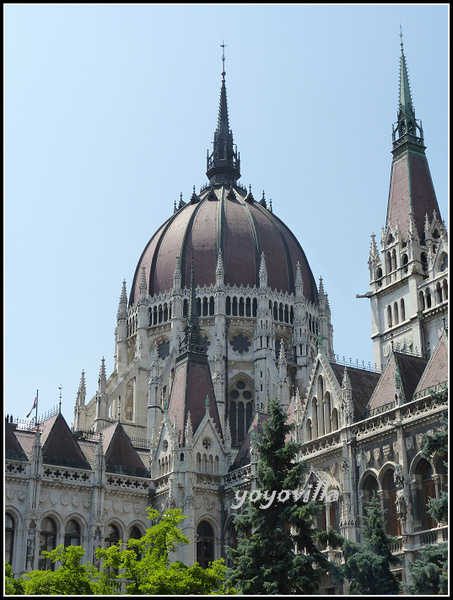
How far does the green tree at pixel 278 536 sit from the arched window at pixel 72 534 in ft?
55.9

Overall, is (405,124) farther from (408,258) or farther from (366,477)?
(366,477)

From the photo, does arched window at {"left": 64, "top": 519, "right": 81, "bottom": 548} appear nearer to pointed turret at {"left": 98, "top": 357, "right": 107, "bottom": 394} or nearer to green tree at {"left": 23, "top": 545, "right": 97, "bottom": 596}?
green tree at {"left": 23, "top": 545, "right": 97, "bottom": 596}

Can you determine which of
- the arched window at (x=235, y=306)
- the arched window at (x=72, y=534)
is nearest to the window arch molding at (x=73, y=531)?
the arched window at (x=72, y=534)

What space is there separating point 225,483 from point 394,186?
823 inches

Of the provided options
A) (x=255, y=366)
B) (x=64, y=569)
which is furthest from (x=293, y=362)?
(x=64, y=569)

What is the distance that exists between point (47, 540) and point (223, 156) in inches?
2011

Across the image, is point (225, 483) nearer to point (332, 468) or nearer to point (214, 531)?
point (214, 531)

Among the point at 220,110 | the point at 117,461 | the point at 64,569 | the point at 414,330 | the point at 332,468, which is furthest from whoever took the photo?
the point at 220,110

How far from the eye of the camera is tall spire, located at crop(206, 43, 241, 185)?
9062cm

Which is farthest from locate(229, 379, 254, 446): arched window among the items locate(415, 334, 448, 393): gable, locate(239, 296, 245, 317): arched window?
locate(415, 334, 448, 393): gable

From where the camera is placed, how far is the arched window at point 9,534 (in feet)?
157

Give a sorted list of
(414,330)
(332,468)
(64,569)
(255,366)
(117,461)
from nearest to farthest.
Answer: (64,569), (332,468), (414,330), (117,461), (255,366)

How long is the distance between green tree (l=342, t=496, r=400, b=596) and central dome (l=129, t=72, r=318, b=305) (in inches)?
1720

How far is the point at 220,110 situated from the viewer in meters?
94.8
